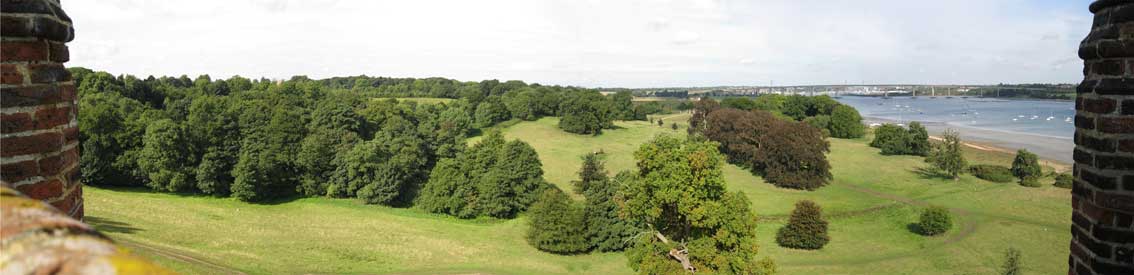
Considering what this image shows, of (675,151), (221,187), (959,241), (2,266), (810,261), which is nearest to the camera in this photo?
(2,266)

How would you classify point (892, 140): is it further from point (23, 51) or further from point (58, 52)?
point (23, 51)

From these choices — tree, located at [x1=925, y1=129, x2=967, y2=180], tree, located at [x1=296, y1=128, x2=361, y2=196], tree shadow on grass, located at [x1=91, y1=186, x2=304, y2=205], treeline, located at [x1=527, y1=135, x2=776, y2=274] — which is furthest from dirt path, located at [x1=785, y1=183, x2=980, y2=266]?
tree shadow on grass, located at [x1=91, y1=186, x2=304, y2=205]

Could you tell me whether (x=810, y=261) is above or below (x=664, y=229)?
below

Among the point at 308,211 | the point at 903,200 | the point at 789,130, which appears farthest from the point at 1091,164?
the point at 789,130

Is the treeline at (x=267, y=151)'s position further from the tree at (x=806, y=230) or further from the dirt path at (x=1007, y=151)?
the dirt path at (x=1007, y=151)

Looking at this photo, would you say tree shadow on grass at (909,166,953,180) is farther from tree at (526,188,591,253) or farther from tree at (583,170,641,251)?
tree at (526,188,591,253)

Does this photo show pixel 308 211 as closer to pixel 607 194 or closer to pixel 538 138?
pixel 607 194
